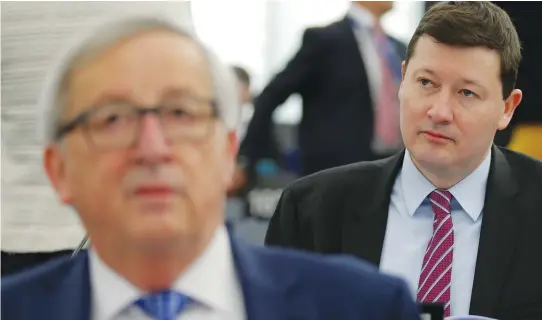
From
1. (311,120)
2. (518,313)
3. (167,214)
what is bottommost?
(518,313)

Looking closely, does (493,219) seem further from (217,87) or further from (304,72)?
(217,87)

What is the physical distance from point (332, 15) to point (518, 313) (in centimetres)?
50

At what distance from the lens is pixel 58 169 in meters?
0.68

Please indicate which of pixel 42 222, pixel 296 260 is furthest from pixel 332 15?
pixel 296 260

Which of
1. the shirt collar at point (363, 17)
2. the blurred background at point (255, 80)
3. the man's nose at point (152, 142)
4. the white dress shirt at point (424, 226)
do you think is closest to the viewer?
the man's nose at point (152, 142)

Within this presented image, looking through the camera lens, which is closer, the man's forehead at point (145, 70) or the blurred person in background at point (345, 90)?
the man's forehead at point (145, 70)

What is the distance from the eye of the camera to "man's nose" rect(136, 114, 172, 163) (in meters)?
0.63

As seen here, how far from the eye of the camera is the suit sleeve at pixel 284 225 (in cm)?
108

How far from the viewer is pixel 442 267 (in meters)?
1.08

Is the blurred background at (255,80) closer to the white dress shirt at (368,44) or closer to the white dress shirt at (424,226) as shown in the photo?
the white dress shirt at (368,44)

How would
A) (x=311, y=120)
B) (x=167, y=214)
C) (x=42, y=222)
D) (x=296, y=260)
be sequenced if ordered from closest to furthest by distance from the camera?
1. (x=167, y=214)
2. (x=296, y=260)
3. (x=42, y=222)
4. (x=311, y=120)

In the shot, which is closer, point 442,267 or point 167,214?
point 167,214

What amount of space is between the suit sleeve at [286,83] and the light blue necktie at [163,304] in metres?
0.57

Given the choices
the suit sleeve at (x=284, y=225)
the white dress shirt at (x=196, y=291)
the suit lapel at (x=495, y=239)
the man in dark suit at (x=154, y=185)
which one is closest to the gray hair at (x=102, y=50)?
the man in dark suit at (x=154, y=185)
